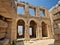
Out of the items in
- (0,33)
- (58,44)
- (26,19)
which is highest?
(26,19)

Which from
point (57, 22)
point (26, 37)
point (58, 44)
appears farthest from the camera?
point (26, 37)

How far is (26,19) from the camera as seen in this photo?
1204cm

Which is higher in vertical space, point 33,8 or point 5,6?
point 33,8

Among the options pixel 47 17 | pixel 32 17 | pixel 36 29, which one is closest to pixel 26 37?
pixel 36 29

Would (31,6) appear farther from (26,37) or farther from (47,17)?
(26,37)

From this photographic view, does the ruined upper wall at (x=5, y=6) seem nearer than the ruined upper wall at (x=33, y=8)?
Yes

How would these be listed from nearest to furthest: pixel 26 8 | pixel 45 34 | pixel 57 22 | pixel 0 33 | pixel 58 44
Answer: pixel 0 33
pixel 58 44
pixel 57 22
pixel 26 8
pixel 45 34

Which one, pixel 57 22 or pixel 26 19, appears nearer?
pixel 57 22

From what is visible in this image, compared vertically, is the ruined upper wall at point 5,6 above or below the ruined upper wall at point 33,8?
below

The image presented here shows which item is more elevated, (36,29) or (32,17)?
(32,17)

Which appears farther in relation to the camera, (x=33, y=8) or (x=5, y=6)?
(x=33, y=8)

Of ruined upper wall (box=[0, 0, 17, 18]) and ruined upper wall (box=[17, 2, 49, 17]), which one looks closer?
ruined upper wall (box=[0, 0, 17, 18])

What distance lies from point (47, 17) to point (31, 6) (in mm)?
3539

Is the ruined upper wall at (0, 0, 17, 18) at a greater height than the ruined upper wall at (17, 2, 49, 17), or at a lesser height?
lesser
